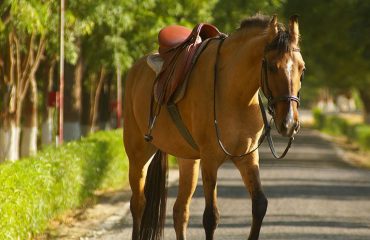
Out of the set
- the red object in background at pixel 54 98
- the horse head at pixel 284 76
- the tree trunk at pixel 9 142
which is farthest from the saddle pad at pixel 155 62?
the tree trunk at pixel 9 142

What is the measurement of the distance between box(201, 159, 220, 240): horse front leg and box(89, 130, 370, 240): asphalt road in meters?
3.41

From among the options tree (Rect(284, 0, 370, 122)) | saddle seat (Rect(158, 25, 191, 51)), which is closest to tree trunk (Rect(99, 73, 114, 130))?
tree (Rect(284, 0, 370, 122))

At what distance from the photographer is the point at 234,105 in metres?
7.90

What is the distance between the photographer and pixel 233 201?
1697cm

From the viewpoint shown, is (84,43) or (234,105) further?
(84,43)

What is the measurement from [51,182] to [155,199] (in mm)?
1839

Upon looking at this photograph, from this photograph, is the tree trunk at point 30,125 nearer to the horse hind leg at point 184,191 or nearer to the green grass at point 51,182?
the green grass at point 51,182

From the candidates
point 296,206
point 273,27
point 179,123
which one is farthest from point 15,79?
point 273,27

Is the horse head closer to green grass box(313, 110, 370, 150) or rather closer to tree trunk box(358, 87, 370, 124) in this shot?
green grass box(313, 110, 370, 150)

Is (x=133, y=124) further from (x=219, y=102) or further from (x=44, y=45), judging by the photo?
(x=44, y=45)

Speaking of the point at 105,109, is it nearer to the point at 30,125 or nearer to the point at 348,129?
the point at 30,125

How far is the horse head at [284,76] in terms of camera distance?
7.07 m

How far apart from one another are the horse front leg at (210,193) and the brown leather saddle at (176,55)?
3.08 feet

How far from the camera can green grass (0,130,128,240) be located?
9.38m
